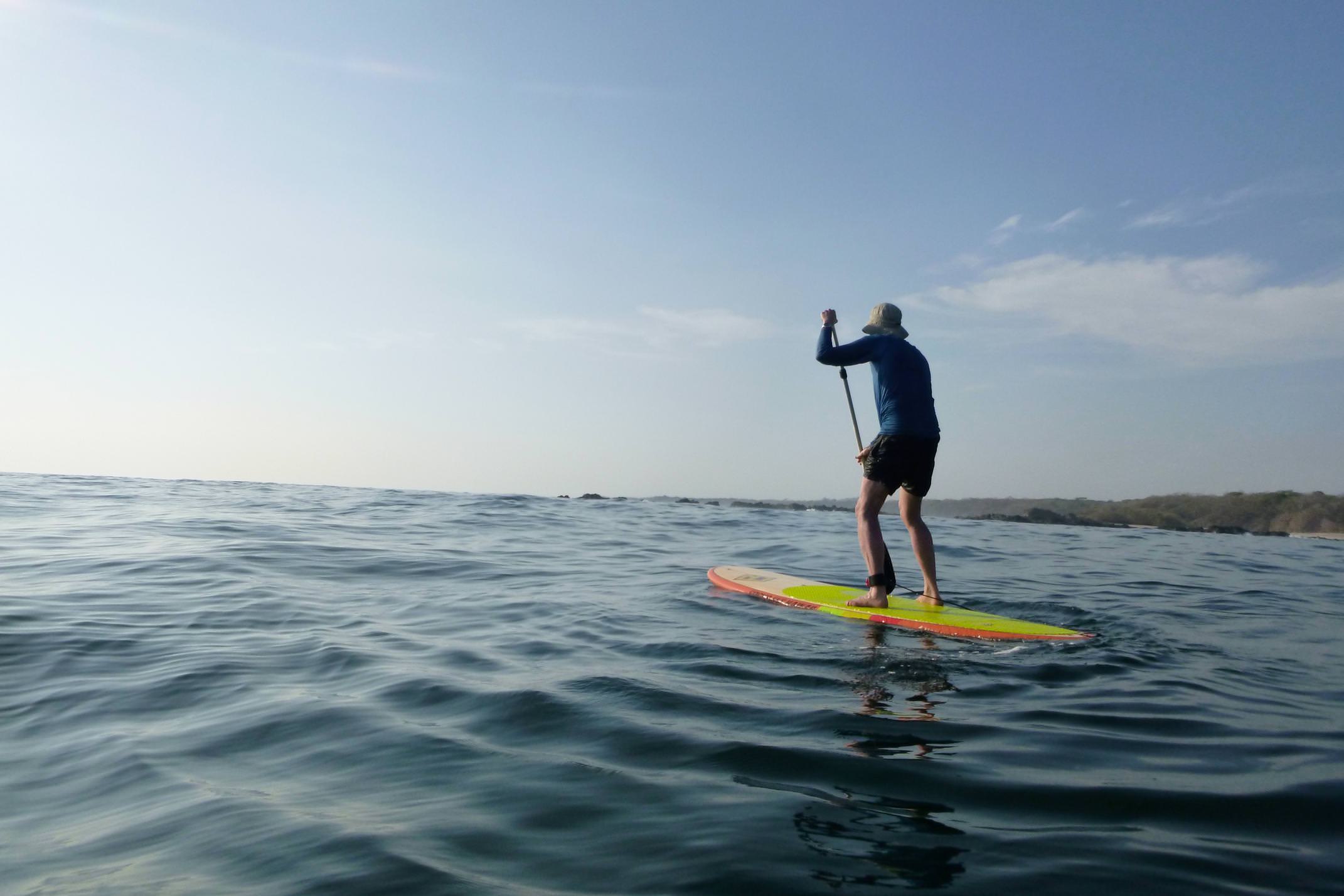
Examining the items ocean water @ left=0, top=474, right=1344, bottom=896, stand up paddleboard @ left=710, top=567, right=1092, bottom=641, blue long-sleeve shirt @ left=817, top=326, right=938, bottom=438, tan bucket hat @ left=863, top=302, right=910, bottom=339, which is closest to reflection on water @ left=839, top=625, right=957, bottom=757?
ocean water @ left=0, top=474, right=1344, bottom=896

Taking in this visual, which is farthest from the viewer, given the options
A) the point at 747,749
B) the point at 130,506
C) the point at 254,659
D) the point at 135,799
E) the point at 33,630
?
the point at 130,506

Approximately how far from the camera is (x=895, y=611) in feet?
20.5

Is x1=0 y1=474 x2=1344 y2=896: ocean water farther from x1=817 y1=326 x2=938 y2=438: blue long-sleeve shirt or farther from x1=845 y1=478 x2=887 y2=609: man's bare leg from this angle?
x1=817 y1=326 x2=938 y2=438: blue long-sleeve shirt

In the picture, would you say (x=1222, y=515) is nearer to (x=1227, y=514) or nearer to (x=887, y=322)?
(x=1227, y=514)

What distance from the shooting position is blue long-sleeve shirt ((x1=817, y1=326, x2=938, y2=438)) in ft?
20.9

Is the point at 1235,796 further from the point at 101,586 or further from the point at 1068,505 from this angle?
the point at 1068,505

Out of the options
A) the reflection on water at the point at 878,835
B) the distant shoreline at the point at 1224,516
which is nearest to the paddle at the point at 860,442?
the reflection on water at the point at 878,835

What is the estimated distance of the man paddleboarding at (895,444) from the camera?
251 inches

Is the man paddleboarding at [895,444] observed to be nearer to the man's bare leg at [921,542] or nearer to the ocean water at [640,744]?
the man's bare leg at [921,542]

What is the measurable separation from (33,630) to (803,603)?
5677 millimetres

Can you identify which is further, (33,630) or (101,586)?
(101,586)

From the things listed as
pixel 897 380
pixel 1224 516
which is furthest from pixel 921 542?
pixel 1224 516

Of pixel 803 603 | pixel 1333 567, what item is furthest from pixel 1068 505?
pixel 803 603

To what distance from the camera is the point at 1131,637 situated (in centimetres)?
555
